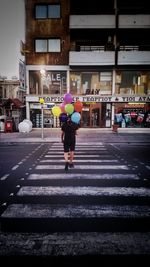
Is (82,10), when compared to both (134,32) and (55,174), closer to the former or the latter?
(134,32)

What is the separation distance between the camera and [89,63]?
77.8 ft

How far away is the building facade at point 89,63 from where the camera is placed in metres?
23.7

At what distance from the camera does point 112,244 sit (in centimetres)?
397

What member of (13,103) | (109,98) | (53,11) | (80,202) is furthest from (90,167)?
(53,11)

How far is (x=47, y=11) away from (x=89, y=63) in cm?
683

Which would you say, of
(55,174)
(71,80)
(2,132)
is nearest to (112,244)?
(55,174)

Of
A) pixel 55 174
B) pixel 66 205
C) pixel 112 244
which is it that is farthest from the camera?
pixel 55 174

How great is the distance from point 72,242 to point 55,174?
4.23 metres

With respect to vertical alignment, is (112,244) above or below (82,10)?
below

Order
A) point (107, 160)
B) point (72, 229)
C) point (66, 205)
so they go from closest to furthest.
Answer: point (72, 229) → point (66, 205) → point (107, 160)

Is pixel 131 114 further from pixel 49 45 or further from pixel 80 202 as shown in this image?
pixel 80 202

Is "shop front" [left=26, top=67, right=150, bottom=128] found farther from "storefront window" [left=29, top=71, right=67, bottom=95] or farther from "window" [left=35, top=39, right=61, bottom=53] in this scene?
"window" [left=35, top=39, right=61, bottom=53]

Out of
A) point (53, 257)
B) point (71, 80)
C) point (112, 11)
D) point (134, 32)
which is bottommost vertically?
point (53, 257)

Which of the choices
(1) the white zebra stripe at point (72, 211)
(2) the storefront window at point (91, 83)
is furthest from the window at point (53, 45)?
(1) the white zebra stripe at point (72, 211)
